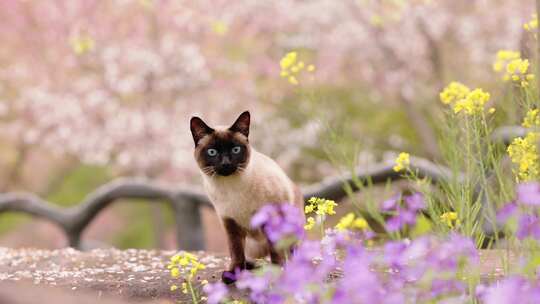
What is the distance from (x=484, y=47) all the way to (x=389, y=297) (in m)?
11.4

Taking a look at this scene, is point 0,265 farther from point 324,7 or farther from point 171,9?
point 324,7

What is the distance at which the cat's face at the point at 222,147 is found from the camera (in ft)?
11.6

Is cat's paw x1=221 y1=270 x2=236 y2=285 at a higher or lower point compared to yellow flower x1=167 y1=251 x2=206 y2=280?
lower

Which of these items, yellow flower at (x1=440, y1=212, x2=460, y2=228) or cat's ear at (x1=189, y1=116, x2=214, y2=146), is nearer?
yellow flower at (x1=440, y1=212, x2=460, y2=228)

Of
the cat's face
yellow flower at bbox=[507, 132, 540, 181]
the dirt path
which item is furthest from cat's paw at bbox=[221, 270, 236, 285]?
yellow flower at bbox=[507, 132, 540, 181]

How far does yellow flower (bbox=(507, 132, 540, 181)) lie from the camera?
2873 mm

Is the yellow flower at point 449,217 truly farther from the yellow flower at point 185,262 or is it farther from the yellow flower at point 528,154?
the yellow flower at point 185,262

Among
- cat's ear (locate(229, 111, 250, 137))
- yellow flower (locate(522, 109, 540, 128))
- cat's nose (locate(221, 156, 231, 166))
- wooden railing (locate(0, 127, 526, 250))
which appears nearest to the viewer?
yellow flower (locate(522, 109, 540, 128))

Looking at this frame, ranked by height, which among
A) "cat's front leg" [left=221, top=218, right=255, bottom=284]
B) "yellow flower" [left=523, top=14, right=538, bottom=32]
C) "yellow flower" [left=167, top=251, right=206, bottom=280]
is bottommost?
"cat's front leg" [left=221, top=218, right=255, bottom=284]

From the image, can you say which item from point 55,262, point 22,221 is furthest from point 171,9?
point 55,262

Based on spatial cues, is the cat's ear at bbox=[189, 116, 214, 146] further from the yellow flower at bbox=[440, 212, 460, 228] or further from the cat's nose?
the yellow flower at bbox=[440, 212, 460, 228]

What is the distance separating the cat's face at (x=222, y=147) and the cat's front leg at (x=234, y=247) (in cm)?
30

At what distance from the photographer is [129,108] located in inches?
461

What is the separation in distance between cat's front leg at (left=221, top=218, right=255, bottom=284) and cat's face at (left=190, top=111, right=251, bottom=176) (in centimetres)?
30
